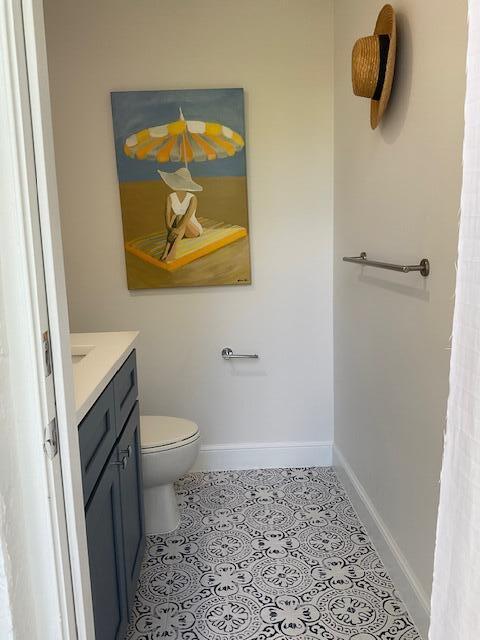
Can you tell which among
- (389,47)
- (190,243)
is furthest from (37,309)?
(190,243)

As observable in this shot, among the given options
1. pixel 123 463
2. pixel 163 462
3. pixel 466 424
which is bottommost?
pixel 163 462

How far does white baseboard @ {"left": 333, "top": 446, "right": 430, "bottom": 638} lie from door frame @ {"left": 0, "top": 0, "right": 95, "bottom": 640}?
45.7 inches

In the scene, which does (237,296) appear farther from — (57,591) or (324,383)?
(57,591)

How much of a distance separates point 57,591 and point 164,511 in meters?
1.49

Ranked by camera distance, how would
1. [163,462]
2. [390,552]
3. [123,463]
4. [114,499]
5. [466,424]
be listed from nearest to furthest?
[466,424], [114,499], [123,463], [390,552], [163,462]

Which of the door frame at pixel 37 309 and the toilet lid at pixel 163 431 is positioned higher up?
the door frame at pixel 37 309

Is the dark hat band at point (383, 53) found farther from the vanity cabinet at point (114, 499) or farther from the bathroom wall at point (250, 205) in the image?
the vanity cabinet at point (114, 499)

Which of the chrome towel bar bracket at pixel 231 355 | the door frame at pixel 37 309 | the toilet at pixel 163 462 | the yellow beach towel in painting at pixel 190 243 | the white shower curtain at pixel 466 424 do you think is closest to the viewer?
the white shower curtain at pixel 466 424

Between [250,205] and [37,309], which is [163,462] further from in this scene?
[37,309]

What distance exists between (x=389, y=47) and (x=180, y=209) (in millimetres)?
1239

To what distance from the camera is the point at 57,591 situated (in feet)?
3.00

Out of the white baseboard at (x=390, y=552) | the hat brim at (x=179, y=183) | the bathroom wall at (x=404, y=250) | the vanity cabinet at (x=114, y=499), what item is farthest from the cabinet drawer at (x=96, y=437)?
the hat brim at (x=179, y=183)

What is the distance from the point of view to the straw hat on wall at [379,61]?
1707 millimetres

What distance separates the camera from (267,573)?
6.76 ft
